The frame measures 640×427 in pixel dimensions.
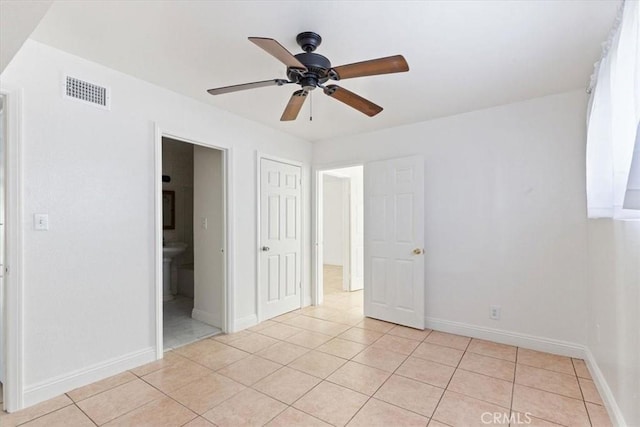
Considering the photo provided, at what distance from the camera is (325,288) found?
580 cm

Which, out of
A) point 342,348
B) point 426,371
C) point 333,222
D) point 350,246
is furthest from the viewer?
point 333,222

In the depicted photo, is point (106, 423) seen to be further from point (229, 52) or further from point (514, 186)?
point (514, 186)

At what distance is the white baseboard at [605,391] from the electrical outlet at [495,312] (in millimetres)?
718

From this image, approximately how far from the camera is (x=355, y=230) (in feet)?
18.2

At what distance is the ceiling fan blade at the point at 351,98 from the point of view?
2.04m

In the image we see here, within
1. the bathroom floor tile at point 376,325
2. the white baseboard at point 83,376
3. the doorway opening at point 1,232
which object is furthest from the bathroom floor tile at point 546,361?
the doorway opening at point 1,232

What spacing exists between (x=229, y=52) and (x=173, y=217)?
3715 millimetres

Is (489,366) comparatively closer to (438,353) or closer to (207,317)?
(438,353)

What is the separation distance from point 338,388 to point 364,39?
2.45m

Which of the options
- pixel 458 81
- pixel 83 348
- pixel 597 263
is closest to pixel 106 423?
pixel 83 348

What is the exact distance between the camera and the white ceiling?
1.74 m

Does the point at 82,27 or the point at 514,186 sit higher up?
the point at 82,27

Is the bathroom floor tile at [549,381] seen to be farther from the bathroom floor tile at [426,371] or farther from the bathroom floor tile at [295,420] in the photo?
the bathroom floor tile at [295,420]

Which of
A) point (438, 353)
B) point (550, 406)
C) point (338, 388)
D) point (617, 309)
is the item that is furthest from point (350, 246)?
point (617, 309)
